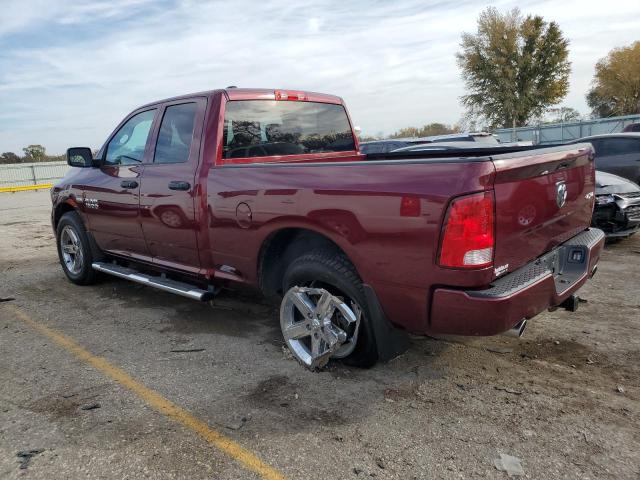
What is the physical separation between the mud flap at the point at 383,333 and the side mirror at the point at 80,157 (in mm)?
3716

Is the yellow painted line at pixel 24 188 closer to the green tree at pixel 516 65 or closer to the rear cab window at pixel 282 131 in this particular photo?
the rear cab window at pixel 282 131

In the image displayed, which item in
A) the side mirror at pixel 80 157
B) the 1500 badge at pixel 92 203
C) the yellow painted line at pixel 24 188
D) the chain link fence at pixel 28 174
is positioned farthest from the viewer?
the chain link fence at pixel 28 174

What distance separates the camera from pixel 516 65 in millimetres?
46000

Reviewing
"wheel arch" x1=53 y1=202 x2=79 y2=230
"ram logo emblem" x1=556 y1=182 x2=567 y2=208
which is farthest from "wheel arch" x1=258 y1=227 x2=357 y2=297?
"wheel arch" x1=53 y1=202 x2=79 y2=230

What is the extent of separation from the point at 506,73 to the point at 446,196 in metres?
48.0

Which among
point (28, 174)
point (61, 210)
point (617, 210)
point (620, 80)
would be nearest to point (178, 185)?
point (61, 210)

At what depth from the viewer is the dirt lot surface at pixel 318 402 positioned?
2.54 metres

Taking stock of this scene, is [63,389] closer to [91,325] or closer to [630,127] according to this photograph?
[91,325]

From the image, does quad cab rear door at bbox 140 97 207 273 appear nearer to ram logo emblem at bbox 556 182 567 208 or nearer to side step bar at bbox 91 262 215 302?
side step bar at bbox 91 262 215 302

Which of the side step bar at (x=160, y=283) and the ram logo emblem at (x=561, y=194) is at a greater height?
the ram logo emblem at (x=561, y=194)

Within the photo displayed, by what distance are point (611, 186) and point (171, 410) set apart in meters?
6.47

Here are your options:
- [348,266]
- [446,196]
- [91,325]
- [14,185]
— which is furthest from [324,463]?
[14,185]

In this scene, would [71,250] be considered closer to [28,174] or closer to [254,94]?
[254,94]

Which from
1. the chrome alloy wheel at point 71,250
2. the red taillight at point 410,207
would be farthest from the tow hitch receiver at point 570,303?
the chrome alloy wheel at point 71,250
